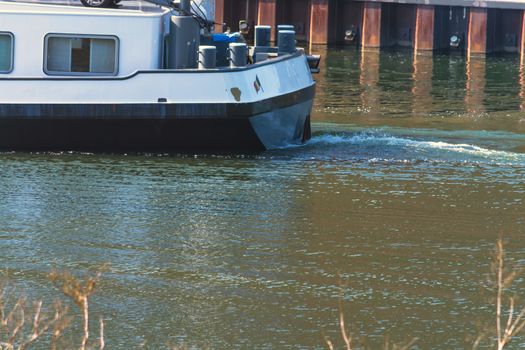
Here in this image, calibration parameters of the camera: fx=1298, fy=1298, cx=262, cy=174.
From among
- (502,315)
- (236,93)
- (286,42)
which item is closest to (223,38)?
(286,42)

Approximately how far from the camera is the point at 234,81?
17.1 meters

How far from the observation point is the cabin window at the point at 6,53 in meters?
17.1

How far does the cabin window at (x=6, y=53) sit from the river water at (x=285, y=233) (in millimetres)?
1162

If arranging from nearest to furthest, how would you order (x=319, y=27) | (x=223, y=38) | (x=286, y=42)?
(x=223, y=38) < (x=286, y=42) < (x=319, y=27)

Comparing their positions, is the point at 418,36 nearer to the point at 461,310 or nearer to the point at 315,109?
the point at 315,109

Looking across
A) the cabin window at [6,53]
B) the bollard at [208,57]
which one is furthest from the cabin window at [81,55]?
the bollard at [208,57]

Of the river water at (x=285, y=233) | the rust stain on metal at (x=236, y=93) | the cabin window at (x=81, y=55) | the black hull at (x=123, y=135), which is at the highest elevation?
the cabin window at (x=81, y=55)

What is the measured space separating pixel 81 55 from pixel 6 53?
99 cm

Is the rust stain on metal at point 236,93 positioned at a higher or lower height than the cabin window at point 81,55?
lower

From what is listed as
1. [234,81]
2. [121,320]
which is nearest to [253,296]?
[121,320]

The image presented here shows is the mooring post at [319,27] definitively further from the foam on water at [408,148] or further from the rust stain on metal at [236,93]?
the rust stain on metal at [236,93]

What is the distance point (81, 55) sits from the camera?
17188 millimetres

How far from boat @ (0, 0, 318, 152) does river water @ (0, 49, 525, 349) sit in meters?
0.29

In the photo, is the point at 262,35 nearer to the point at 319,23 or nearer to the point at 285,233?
the point at 285,233
